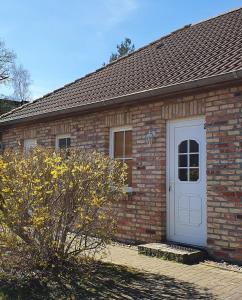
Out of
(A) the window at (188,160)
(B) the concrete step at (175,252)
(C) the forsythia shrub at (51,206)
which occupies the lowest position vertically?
(B) the concrete step at (175,252)

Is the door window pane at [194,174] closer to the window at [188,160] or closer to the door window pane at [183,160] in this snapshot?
the window at [188,160]

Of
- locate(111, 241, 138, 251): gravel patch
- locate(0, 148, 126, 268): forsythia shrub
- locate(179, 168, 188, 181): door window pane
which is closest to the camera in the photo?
locate(0, 148, 126, 268): forsythia shrub

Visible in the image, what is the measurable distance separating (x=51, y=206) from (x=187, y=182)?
9.88 feet

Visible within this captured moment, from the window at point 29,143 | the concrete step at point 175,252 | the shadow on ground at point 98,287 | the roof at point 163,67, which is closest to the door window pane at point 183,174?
the concrete step at point 175,252

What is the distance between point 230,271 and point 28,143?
27.2 feet

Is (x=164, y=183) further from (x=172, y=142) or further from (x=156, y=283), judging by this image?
(x=156, y=283)

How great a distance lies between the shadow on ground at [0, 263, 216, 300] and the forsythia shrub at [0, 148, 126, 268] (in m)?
0.27

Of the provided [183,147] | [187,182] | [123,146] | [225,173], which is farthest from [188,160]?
[123,146]

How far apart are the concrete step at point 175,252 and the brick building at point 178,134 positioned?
28 cm

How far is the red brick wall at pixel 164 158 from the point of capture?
7125 mm

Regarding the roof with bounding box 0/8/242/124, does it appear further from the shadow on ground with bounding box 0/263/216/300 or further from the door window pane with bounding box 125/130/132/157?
the shadow on ground with bounding box 0/263/216/300

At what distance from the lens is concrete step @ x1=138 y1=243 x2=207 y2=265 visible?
711 cm

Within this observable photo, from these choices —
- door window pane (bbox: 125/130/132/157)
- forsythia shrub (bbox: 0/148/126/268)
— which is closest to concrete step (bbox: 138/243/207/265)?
forsythia shrub (bbox: 0/148/126/268)

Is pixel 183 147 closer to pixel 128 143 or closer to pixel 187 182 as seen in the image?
pixel 187 182
